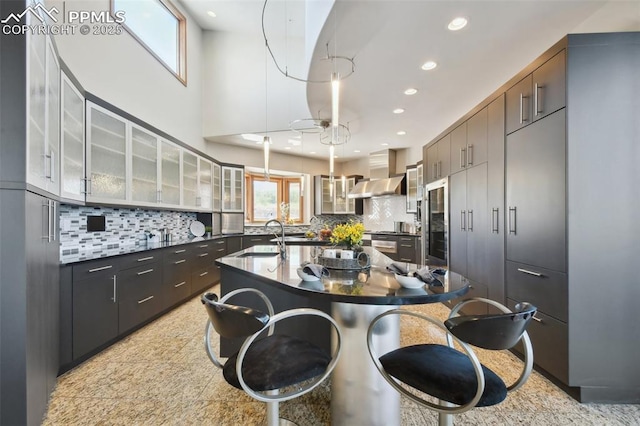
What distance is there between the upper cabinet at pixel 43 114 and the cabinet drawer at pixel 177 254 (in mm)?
1630

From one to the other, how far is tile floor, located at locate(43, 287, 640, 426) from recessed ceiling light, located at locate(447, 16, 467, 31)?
A: 2945 millimetres

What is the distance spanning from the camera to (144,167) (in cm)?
363

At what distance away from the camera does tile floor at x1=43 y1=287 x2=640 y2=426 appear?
1.69 metres

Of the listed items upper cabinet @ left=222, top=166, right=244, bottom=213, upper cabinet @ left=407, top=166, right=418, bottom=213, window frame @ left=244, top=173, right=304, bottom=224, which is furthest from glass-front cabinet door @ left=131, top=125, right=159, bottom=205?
upper cabinet @ left=407, top=166, right=418, bottom=213

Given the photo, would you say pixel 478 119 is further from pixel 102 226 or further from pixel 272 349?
pixel 102 226

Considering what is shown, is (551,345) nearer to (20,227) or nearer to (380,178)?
(20,227)

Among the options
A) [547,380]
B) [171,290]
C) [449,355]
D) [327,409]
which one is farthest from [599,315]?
[171,290]

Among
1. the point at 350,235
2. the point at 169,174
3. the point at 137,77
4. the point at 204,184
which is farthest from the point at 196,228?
the point at 350,235

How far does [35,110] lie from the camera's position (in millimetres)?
1605

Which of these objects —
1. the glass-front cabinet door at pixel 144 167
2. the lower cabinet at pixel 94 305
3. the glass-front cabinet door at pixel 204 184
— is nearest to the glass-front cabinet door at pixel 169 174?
the glass-front cabinet door at pixel 144 167

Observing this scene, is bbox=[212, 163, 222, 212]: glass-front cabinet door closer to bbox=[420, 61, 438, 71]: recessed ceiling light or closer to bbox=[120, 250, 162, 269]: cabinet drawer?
bbox=[120, 250, 162, 269]: cabinet drawer

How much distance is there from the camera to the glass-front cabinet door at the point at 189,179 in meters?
4.62

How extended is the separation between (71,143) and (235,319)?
8.47 ft

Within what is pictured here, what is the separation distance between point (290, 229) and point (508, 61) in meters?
5.75
